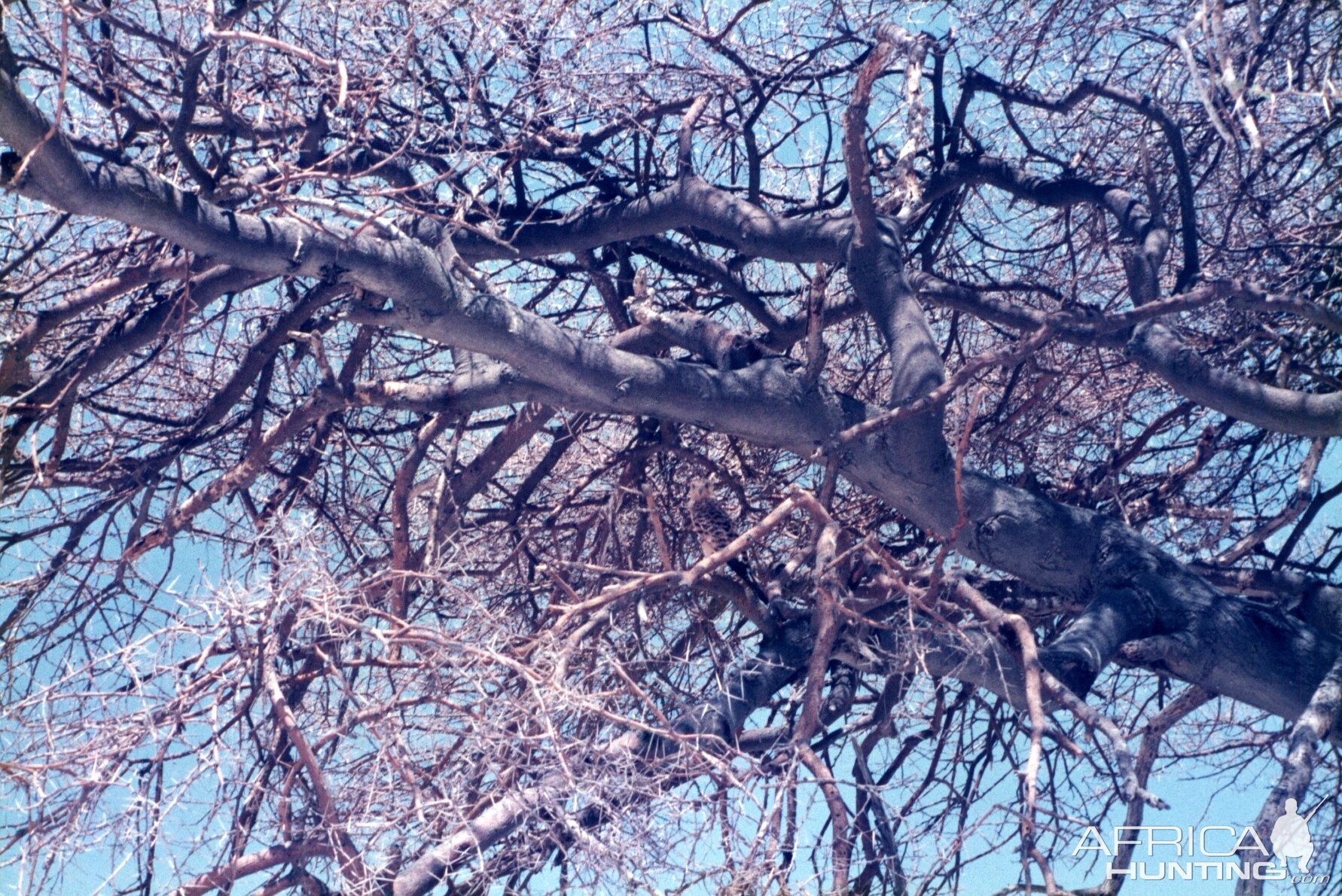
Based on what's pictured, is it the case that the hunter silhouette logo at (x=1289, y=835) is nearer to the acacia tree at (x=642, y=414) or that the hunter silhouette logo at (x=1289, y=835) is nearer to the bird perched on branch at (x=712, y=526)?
the acacia tree at (x=642, y=414)

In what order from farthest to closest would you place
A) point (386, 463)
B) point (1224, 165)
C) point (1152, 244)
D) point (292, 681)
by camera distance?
point (386, 463)
point (1224, 165)
point (1152, 244)
point (292, 681)

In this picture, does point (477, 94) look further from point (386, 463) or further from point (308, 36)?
point (386, 463)

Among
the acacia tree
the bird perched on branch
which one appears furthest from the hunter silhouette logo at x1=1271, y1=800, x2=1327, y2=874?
the bird perched on branch

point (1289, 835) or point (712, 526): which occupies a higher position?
point (712, 526)

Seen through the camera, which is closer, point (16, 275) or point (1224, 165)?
point (16, 275)

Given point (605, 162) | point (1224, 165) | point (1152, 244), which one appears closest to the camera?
point (1152, 244)

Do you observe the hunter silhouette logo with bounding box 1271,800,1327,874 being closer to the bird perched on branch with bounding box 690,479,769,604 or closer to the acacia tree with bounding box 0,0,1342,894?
the acacia tree with bounding box 0,0,1342,894

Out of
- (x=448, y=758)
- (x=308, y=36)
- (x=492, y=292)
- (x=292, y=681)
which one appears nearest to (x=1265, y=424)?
(x=492, y=292)

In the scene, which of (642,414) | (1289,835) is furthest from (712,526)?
(1289,835)

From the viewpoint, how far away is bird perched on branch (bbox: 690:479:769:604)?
3.52 metres

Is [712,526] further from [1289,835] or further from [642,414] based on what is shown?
[1289,835]

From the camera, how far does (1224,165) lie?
469 centimetres

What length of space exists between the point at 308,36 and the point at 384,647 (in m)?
2.24

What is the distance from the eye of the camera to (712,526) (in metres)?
4.11
